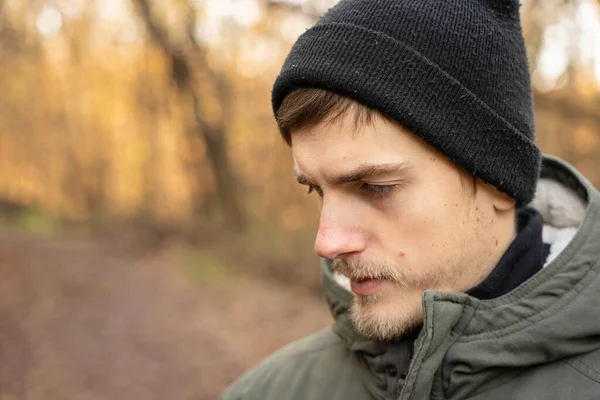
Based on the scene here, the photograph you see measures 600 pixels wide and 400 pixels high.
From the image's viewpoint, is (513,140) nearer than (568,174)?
Yes

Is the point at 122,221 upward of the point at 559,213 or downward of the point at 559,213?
downward

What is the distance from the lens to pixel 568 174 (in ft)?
7.10

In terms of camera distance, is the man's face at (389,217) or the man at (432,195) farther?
the man's face at (389,217)

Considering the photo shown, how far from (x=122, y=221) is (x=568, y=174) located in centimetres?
1629

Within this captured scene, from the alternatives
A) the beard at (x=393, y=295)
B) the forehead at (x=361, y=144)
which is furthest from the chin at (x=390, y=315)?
the forehead at (x=361, y=144)

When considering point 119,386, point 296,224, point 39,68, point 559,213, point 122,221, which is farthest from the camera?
point 39,68

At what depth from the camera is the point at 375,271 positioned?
1.83m

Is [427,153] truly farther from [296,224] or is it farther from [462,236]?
[296,224]

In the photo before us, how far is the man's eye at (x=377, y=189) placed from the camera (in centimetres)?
179

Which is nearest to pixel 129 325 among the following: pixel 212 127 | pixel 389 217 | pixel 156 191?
pixel 212 127

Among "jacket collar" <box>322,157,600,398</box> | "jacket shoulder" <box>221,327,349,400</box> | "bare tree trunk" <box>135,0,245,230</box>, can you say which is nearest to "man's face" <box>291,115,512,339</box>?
"jacket collar" <box>322,157,600,398</box>

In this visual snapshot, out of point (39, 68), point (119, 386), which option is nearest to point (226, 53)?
point (39, 68)

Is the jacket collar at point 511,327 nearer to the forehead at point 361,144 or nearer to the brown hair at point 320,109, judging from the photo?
the forehead at point 361,144

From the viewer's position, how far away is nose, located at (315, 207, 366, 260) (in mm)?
1808
